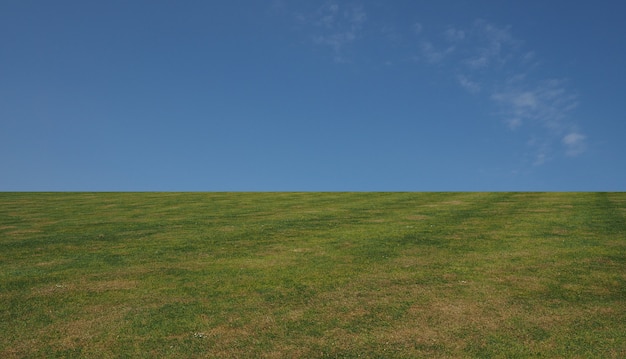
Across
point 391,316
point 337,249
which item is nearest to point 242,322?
point 391,316

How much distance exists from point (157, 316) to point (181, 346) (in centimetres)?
189

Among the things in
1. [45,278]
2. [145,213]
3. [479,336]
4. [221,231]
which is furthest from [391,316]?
[145,213]

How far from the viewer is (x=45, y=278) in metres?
13.6

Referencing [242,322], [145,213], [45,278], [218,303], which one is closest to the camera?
[242,322]

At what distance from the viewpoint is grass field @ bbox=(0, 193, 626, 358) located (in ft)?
28.7

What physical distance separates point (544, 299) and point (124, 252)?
13.8 metres

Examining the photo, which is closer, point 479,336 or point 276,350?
point 276,350

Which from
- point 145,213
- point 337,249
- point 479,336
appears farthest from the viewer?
point 145,213

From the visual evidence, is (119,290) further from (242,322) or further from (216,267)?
(242,322)

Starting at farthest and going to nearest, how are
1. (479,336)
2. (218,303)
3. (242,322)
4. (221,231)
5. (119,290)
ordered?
(221,231), (119,290), (218,303), (242,322), (479,336)

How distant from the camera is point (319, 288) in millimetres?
11844

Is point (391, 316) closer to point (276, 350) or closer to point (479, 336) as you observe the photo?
point (479, 336)

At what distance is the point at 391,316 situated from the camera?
9.93 metres

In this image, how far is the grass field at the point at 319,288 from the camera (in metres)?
8.76
